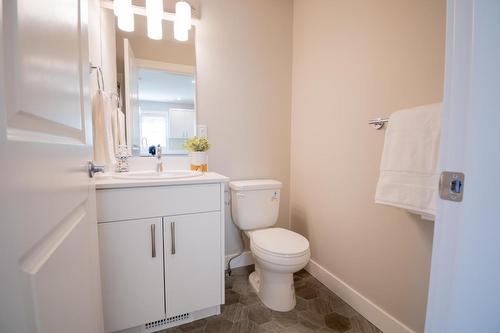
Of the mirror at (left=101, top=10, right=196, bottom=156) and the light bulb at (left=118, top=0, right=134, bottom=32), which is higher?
the light bulb at (left=118, top=0, right=134, bottom=32)

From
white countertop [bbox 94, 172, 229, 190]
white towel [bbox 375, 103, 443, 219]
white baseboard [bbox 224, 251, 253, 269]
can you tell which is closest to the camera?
white towel [bbox 375, 103, 443, 219]

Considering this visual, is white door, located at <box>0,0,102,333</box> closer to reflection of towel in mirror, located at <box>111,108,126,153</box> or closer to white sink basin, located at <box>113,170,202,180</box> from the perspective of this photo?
white sink basin, located at <box>113,170,202,180</box>

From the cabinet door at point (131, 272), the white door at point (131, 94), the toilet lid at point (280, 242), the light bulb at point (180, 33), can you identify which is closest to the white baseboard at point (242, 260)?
the toilet lid at point (280, 242)

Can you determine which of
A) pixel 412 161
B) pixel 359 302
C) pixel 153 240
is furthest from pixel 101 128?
pixel 359 302

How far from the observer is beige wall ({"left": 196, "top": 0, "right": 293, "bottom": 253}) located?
1.82 metres

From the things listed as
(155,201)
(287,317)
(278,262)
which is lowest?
(287,317)

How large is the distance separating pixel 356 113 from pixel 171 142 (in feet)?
4.49

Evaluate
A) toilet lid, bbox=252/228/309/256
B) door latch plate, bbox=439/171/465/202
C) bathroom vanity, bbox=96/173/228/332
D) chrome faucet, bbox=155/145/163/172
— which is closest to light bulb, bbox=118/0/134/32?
chrome faucet, bbox=155/145/163/172

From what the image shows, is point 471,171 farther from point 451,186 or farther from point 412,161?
point 412,161

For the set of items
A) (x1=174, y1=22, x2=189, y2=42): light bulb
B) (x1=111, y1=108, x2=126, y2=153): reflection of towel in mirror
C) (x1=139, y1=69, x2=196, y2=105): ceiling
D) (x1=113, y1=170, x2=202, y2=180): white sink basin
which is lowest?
(x1=113, y1=170, x2=202, y2=180): white sink basin

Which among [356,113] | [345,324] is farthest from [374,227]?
[356,113]

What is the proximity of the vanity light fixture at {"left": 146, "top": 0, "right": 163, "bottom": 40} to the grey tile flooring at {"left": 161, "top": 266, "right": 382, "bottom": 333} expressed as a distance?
1975 mm

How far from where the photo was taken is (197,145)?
5.58 ft

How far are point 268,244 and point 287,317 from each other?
0.48 meters
